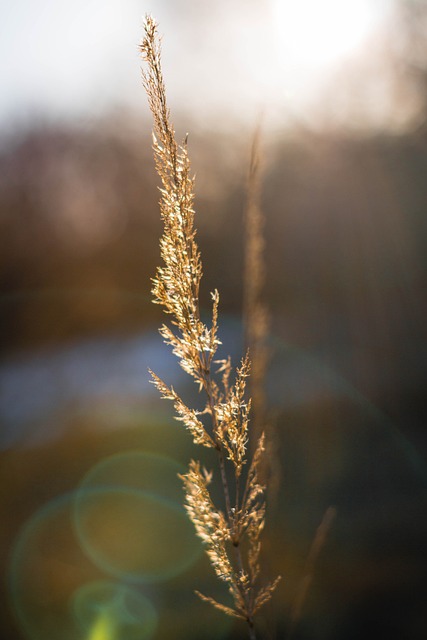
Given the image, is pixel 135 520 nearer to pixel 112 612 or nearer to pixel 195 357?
pixel 112 612

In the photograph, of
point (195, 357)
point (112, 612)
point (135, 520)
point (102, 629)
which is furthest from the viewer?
point (135, 520)

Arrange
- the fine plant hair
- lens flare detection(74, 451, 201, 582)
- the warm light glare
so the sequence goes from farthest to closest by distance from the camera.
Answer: lens flare detection(74, 451, 201, 582) → the warm light glare → the fine plant hair

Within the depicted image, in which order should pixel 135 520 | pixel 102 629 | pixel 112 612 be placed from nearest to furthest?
pixel 102 629, pixel 112 612, pixel 135 520

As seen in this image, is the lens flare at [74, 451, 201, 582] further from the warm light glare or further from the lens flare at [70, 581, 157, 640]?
the warm light glare

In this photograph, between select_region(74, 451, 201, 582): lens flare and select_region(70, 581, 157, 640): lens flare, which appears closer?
select_region(70, 581, 157, 640): lens flare

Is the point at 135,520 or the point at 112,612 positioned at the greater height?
the point at 112,612

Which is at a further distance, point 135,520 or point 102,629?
point 135,520

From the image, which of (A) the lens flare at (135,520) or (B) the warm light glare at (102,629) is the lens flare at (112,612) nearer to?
(B) the warm light glare at (102,629)

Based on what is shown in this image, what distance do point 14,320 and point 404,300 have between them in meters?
10.8

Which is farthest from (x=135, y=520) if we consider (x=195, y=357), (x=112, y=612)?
(x=195, y=357)

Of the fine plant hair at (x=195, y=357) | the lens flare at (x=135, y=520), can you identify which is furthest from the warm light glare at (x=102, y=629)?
the fine plant hair at (x=195, y=357)

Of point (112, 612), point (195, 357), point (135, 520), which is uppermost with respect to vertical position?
point (195, 357)

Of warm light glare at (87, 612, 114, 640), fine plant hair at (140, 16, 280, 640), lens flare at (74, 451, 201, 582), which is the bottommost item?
lens flare at (74, 451, 201, 582)

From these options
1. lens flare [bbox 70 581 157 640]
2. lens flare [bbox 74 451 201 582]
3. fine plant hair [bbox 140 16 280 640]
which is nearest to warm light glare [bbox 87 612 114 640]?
lens flare [bbox 70 581 157 640]
